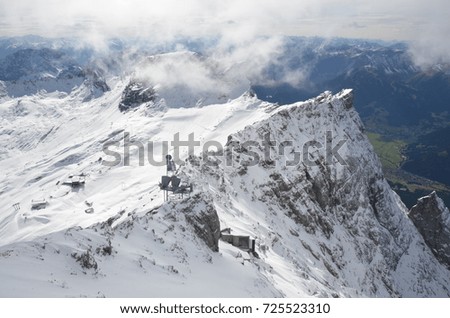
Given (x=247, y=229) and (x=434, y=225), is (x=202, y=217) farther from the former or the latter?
(x=434, y=225)

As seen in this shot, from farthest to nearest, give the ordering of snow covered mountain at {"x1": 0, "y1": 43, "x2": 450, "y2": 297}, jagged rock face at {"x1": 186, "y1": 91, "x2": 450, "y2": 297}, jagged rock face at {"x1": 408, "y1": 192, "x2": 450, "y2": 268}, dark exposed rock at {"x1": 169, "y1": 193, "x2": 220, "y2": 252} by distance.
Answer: jagged rock face at {"x1": 408, "y1": 192, "x2": 450, "y2": 268} → jagged rock face at {"x1": 186, "y1": 91, "x2": 450, "y2": 297} → dark exposed rock at {"x1": 169, "y1": 193, "x2": 220, "y2": 252} → snow covered mountain at {"x1": 0, "y1": 43, "x2": 450, "y2": 297}

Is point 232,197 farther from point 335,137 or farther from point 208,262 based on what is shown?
point 335,137

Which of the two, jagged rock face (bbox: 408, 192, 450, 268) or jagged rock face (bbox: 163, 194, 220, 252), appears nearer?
jagged rock face (bbox: 163, 194, 220, 252)

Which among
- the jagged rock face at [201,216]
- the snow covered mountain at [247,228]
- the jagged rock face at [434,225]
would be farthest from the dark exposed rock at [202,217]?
the jagged rock face at [434,225]

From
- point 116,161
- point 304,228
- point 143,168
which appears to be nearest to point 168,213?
point 304,228

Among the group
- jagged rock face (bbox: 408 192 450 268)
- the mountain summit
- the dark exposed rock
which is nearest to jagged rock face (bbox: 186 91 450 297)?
the mountain summit

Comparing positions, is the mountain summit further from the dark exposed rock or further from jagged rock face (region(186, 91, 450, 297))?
jagged rock face (region(186, 91, 450, 297))

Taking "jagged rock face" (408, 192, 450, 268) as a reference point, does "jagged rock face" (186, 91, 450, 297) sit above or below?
above
